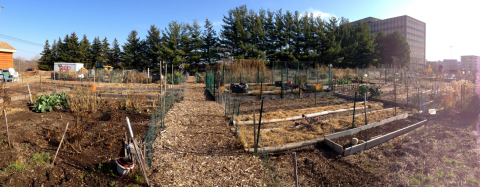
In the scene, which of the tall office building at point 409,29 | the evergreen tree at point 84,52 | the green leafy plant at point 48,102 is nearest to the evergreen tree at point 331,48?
the green leafy plant at point 48,102

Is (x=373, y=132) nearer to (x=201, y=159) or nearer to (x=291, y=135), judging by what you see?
(x=291, y=135)

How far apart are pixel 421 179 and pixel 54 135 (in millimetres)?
6404

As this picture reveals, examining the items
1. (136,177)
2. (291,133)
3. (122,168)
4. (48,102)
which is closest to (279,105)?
(291,133)

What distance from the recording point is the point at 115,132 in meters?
5.09

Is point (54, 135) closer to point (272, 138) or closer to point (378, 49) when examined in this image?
point (272, 138)

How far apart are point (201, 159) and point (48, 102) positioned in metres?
5.69

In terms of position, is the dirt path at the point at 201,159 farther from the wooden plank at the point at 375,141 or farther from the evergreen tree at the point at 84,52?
the evergreen tree at the point at 84,52

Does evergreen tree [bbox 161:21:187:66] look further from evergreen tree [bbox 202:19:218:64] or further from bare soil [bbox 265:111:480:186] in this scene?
bare soil [bbox 265:111:480:186]

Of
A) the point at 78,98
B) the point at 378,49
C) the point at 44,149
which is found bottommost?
the point at 44,149

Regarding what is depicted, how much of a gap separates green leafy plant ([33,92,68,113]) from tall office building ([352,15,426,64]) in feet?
278

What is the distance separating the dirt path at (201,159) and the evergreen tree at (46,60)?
47.0 metres

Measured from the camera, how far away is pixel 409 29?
77562mm

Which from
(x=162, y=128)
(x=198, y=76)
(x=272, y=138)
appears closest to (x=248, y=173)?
(x=272, y=138)

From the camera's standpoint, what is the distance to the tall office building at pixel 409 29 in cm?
7606
